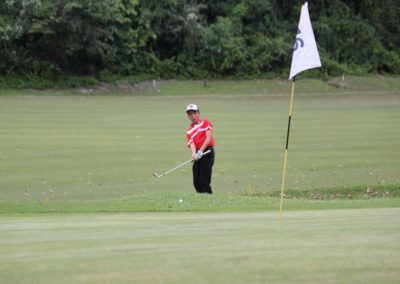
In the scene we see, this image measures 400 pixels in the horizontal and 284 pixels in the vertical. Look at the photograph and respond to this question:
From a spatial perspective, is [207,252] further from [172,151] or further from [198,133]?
[172,151]

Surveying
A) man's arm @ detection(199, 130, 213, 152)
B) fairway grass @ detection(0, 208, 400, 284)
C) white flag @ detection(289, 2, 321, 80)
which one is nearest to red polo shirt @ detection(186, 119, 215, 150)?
man's arm @ detection(199, 130, 213, 152)

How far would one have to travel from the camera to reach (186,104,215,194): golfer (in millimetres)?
15653

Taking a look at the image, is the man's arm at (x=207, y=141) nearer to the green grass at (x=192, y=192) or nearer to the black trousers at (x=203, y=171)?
the black trousers at (x=203, y=171)

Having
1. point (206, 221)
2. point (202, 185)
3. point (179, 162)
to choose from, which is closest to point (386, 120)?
point (179, 162)

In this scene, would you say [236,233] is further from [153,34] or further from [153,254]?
[153,34]

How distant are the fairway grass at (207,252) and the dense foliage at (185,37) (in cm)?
4768

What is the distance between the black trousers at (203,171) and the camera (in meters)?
16.0

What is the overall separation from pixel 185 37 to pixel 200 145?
4762 cm

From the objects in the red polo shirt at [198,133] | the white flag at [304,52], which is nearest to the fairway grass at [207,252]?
the white flag at [304,52]

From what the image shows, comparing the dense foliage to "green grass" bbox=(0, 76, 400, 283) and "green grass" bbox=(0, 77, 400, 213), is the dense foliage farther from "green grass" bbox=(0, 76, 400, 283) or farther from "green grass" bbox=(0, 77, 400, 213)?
"green grass" bbox=(0, 77, 400, 213)

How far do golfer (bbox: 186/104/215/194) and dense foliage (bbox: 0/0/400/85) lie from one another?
135 ft

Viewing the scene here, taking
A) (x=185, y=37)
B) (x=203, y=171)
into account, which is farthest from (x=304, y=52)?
(x=185, y=37)

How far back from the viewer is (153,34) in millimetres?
61344

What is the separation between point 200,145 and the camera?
52.1 ft
